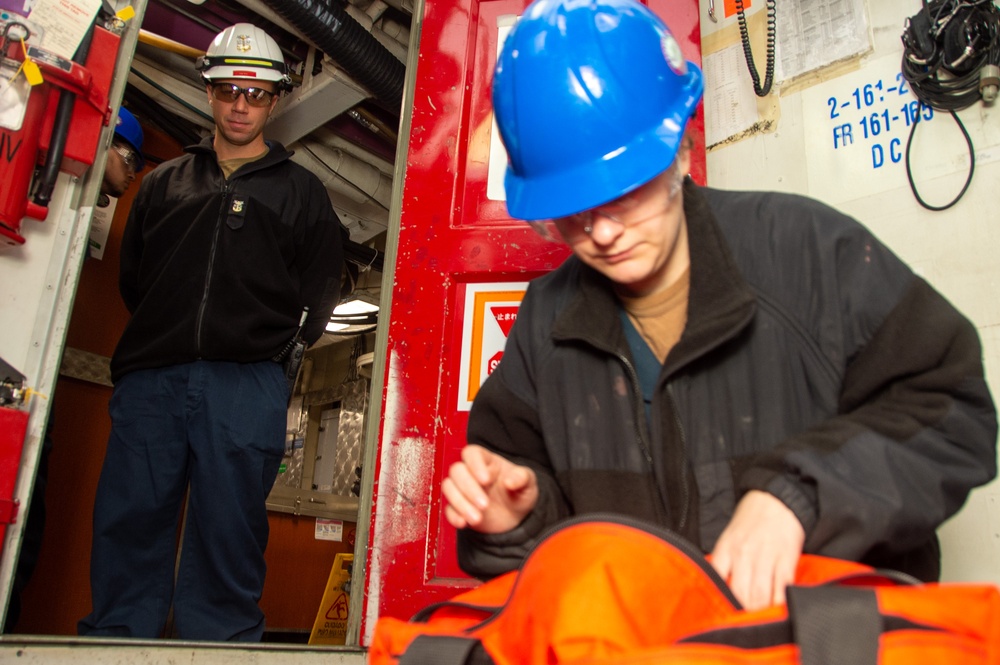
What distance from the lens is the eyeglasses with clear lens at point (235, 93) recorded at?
9.46 feet

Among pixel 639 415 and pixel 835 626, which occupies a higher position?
pixel 639 415

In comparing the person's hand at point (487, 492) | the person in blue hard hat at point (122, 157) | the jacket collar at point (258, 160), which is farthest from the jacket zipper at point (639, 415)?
the person in blue hard hat at point (122, 157)

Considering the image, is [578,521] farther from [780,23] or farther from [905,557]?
[780,23]

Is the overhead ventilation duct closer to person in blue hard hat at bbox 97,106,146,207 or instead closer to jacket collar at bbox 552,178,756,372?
person in blue hard hat at bbox 97,106,146,207

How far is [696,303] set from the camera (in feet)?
3.73

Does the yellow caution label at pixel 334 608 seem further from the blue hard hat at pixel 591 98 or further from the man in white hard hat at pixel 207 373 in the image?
the blue hard hat at pixel 591 98

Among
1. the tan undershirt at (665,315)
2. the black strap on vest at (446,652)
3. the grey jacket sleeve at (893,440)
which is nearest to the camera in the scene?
the black strap on vest at (446,652)

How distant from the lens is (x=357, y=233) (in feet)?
16.5

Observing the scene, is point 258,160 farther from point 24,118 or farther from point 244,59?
point 24,118

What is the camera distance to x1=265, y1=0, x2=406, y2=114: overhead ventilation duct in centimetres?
325

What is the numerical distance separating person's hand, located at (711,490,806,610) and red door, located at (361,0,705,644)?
1.34 meters

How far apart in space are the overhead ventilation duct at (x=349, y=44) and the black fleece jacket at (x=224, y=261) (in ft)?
2.36

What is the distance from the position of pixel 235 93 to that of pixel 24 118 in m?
0.97

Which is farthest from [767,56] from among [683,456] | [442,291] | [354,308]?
[354,308]
